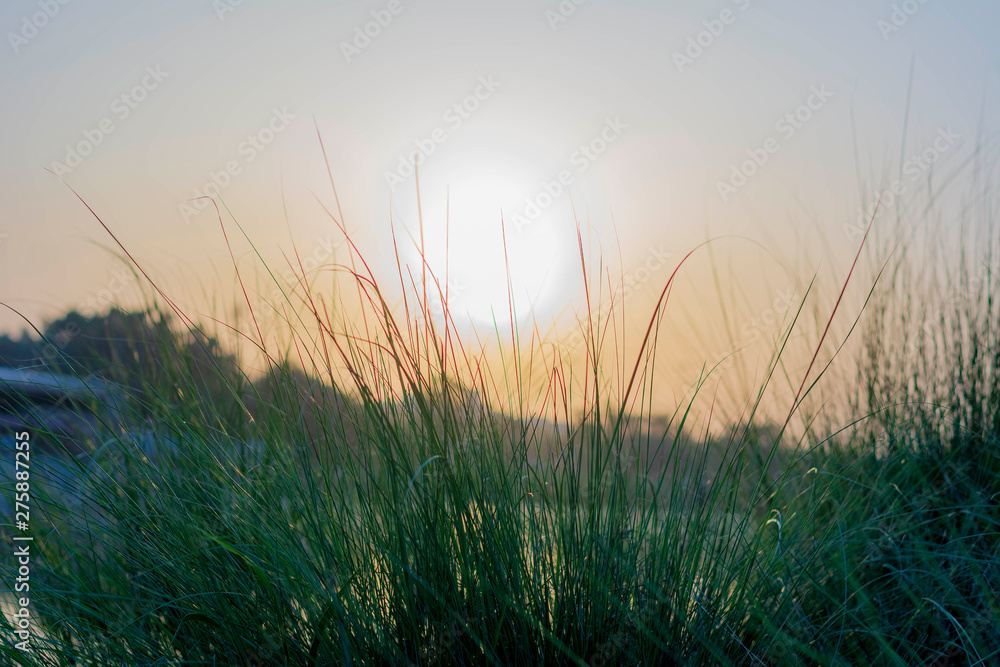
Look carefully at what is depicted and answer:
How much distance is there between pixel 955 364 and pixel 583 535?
2.28 meters

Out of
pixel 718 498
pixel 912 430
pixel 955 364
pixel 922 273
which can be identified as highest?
pixel 922 273

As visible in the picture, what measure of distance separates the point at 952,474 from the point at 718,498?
162 cm

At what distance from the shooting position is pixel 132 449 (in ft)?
6.56

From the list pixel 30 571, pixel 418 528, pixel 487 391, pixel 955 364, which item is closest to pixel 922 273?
pixel 955 364

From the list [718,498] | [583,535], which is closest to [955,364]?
[718,498]

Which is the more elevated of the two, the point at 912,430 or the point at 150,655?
the point at 912,430

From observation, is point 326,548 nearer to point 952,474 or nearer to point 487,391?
point 487,391

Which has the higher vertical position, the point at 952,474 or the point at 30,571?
the point at 952,474

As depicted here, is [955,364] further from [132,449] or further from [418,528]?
[132,449]

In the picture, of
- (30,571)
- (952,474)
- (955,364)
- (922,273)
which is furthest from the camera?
(922,273)

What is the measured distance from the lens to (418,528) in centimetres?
148

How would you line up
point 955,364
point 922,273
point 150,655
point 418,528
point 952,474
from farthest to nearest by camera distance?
1. point 922,273
2. point 955,364
3. point 952,474
4. point 150,655
5. point 418,528

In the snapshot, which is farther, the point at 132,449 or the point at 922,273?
the point at 922,273

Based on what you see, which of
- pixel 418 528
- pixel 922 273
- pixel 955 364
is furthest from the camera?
pixel 922 273
